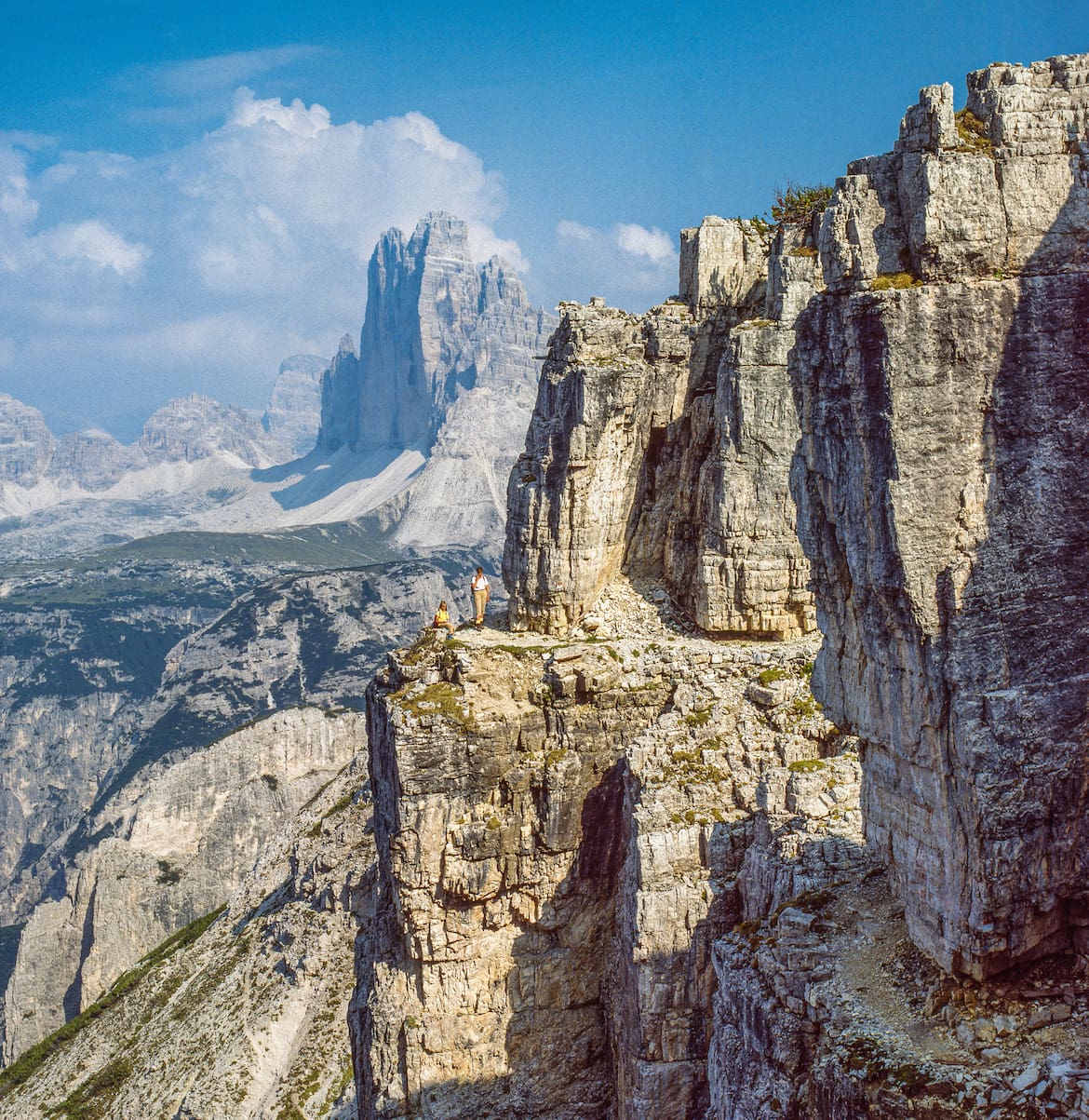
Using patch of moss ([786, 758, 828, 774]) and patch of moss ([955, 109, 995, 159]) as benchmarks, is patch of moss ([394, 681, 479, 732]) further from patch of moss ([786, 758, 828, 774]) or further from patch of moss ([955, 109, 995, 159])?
patch of moss ([955, 109, 995, 159])

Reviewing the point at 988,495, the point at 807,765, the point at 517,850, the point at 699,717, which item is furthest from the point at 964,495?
the point at 517,850

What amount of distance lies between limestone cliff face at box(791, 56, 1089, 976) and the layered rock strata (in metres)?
13.8

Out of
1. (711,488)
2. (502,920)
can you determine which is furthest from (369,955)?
(711,488)

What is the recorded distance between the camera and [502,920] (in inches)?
1325

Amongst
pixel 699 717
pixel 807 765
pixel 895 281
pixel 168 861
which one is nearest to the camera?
pixel 895 281

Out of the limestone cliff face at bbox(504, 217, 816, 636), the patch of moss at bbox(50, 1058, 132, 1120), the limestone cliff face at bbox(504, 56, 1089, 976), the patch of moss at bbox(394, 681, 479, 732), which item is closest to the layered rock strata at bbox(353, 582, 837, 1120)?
the patch of moss at bbox(394, 681, 479, 732)

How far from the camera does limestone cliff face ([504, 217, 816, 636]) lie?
33.8m

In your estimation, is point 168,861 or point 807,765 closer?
point 807,765

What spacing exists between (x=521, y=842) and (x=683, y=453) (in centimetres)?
1425

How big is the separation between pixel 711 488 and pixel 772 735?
29.6 feet

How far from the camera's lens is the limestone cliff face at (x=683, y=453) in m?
33.8

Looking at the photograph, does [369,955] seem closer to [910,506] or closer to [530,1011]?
[530,1011]

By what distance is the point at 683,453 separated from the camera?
37.2 meters

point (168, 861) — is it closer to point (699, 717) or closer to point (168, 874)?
point (168, 874)
